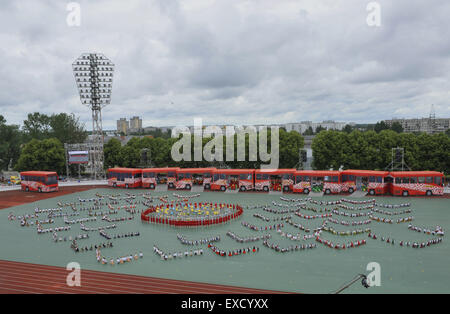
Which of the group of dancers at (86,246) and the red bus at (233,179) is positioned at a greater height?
the red bus at (233,179)

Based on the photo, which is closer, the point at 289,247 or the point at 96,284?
the point at 96,284

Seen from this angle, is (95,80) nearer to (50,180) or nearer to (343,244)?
(50,180)

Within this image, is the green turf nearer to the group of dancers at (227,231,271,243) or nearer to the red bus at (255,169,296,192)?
the group of dancers at (227,231,271,243)

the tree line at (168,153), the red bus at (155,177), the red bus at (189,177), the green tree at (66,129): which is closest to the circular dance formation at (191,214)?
the red bus at (189,177)

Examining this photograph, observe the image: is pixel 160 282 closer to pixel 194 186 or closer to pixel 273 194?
pixel 273 194

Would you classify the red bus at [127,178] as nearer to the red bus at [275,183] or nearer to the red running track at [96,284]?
the red bus at [275,183]

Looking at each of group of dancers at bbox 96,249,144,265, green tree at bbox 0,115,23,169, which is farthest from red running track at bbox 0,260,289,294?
green tree at bbox 0,115,23,169

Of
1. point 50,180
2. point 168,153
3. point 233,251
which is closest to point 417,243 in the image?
point 233,251
